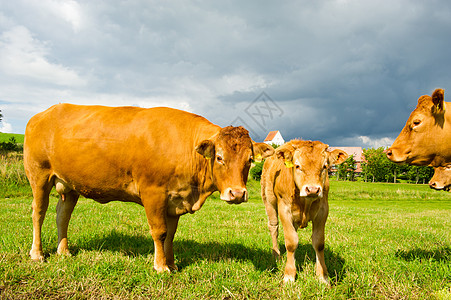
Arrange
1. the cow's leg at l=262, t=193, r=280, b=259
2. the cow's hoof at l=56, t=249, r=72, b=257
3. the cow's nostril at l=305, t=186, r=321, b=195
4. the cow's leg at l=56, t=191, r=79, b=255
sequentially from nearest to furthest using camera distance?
the cow's nostril at l=305, t=186, r=321, b=195, the cow's hoof at l=56, t=249, r=72, b=257, the cow's leg at l=56, t=191, r=79, b=255, the cow's leg at l=262, t=193, r=280, b=259

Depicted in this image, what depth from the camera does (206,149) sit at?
4312 millimetres

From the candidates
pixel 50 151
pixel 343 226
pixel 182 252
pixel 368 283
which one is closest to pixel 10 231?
pixel 50 151

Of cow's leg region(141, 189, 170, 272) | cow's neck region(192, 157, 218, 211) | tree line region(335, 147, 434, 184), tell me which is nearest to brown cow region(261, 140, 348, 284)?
cow's neck region(192, 157, 218, 211)

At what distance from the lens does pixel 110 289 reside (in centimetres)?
375

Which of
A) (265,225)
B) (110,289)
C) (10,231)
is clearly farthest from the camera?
(265,225)

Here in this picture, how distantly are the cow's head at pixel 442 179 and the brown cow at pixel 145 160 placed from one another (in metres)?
2.92

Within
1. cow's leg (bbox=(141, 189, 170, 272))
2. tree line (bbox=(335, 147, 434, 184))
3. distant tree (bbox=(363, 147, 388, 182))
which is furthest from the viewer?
distant tree (bbox=(363, 147, 388, 182))

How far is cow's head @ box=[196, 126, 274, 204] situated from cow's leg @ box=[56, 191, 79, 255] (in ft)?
10.3

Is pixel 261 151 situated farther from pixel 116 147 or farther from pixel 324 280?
pixel 116 147

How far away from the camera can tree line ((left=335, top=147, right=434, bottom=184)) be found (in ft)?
224

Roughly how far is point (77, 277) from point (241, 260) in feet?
8.29

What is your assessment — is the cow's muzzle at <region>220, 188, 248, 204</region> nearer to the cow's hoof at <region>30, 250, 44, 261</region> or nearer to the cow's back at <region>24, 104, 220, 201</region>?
the cow's back at <region>24, 104, 220, 201</region>

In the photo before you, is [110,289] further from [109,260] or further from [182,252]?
[182,252]

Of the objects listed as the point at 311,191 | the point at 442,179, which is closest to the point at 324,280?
the point at 311,191
